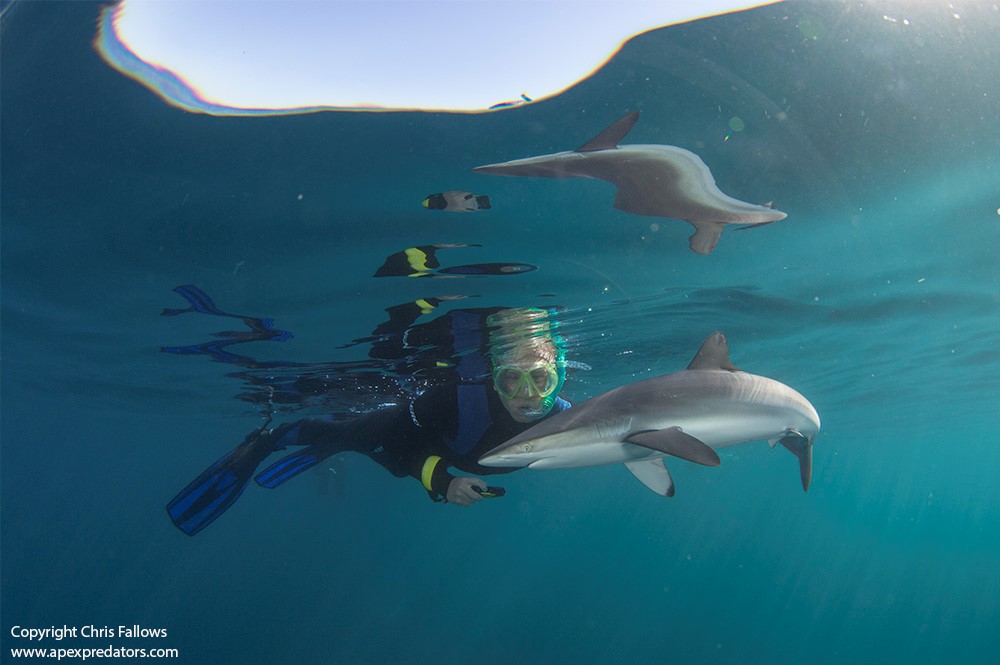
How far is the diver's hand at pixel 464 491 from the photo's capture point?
5.91 m

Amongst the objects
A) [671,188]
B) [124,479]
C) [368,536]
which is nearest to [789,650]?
[368,536]

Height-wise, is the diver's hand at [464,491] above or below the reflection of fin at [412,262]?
below

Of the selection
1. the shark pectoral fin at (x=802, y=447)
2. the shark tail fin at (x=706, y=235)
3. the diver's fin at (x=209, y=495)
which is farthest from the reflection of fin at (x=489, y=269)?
the shark pectoral fin at (x=802, y=447)

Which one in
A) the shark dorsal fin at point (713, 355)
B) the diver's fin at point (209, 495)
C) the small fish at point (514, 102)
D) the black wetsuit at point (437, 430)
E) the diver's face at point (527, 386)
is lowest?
the diver's fin at point (209, 495)

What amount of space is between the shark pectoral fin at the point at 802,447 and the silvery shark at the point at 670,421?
0.66ft

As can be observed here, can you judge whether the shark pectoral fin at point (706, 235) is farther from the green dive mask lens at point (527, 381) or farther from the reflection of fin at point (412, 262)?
the reflection of fin at point (412, 262)

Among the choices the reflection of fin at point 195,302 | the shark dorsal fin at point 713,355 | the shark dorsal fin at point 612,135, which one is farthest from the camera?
the reflection of fin at point 195,302

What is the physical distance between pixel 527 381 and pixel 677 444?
157 inches

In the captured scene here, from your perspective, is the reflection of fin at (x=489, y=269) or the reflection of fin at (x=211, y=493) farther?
the reflection of fin at (x=489, y=269)

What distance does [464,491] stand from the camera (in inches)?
237

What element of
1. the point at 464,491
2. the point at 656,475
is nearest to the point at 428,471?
the point at 464,491

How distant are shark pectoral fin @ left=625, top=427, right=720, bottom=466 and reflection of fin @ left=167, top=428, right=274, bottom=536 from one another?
7337 mm

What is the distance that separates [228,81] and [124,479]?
261 feet

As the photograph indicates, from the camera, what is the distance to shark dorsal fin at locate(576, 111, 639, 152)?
488cm
